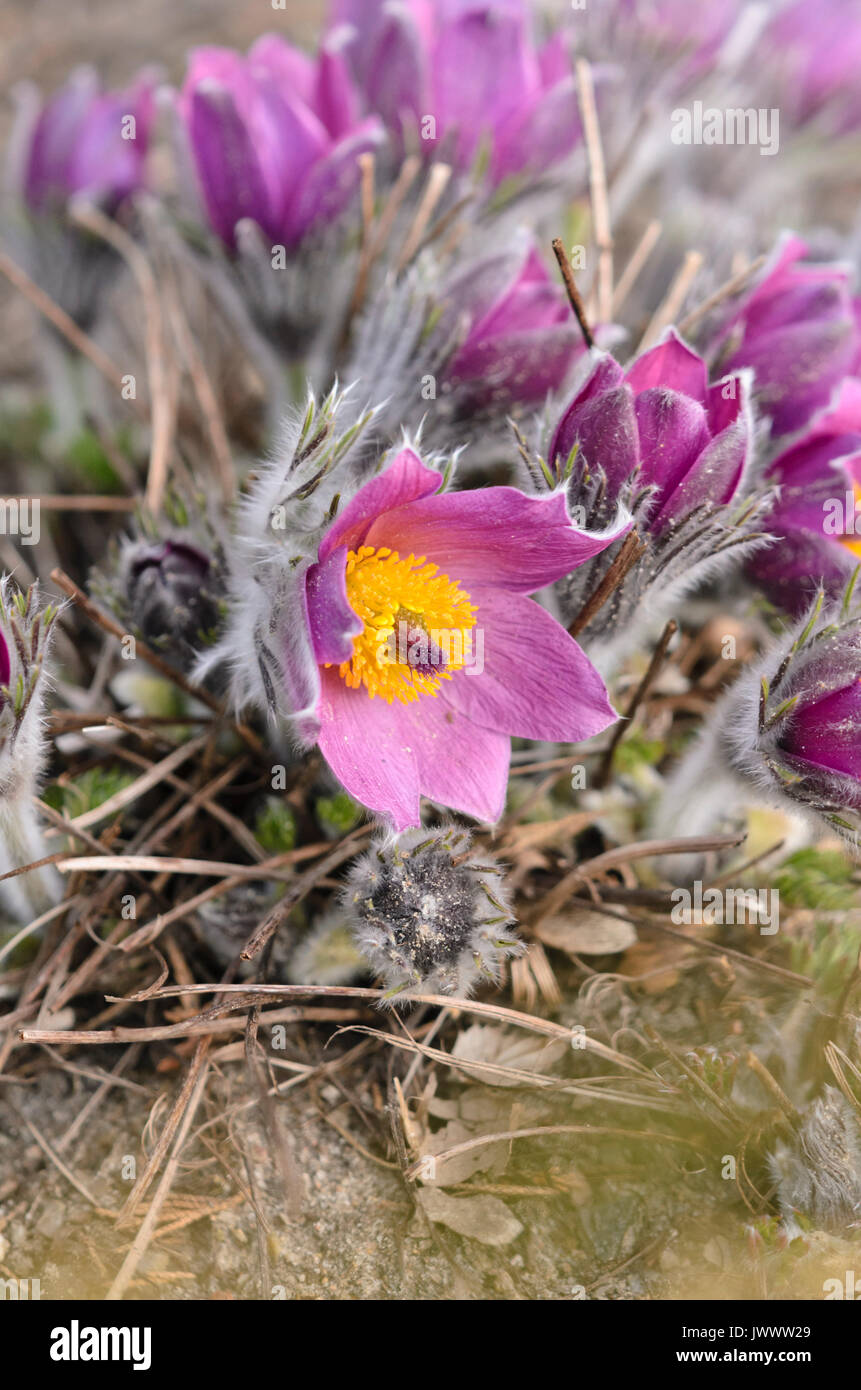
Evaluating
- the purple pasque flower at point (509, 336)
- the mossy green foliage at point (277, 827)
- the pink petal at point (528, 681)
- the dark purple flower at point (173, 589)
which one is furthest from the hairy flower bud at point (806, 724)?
the dark purple flower at point (173, 589)

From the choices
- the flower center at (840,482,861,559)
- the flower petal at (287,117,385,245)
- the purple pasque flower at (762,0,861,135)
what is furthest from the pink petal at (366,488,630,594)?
the purple pasque flower at (762,0,861,135)

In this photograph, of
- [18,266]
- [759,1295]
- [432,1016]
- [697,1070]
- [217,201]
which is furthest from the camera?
[18,266]

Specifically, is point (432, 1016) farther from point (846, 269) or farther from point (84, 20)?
point (84, 20)

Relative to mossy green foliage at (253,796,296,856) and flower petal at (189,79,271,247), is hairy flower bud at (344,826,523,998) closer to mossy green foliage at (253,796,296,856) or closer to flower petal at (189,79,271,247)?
mossy green foliage at (253,796,296,856)

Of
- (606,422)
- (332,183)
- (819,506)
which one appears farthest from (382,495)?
(332,183)

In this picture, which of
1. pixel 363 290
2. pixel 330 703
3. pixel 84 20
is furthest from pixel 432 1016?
pixel 84 20

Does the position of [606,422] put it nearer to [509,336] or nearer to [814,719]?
[509,336]

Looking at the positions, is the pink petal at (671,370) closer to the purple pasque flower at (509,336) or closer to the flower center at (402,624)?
the purple pasque flower at (509,336)
